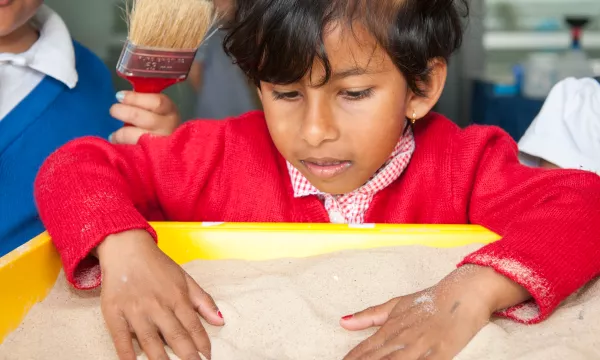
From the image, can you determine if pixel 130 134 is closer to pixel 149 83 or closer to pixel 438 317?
pixel 149 83

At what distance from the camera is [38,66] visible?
4.34 feet

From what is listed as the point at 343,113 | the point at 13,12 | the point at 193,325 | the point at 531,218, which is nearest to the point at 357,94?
the point at 343,113

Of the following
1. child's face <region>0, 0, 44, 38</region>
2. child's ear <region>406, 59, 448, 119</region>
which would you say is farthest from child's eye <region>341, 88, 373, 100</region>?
child's face <region>0, 0, 44, 38</region>

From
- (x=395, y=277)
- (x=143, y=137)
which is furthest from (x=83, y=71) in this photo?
(x=395, y=277)

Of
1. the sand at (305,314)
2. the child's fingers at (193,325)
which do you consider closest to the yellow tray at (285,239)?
the sand at (305,314)

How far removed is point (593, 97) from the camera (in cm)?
134

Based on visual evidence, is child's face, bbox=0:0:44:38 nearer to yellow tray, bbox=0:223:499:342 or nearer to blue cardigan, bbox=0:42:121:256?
blue cardigan, bbox=0:42:121:256

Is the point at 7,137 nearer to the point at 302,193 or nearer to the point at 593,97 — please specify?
the point at 302,193

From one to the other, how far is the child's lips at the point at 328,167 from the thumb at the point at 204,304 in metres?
0.25

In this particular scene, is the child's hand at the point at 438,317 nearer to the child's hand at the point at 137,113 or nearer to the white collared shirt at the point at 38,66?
the child's hand at the point at 137,113

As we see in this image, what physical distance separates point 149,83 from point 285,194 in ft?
0.95

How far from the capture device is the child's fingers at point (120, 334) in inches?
29.2

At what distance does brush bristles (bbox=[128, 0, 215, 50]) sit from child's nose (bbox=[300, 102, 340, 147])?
28 cm

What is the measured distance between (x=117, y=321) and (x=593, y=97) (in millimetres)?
974
